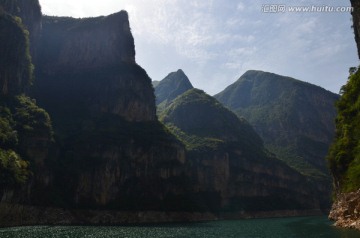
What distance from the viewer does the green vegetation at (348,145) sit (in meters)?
86.8

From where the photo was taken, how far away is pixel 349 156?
9612 cm

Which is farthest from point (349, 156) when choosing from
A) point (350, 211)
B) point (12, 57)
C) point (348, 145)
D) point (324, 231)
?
point (12, 57)

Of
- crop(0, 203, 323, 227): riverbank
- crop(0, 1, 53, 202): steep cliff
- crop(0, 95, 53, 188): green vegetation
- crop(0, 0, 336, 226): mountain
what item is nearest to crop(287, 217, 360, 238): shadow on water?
crop(0, 203, 323, 227): riverbank

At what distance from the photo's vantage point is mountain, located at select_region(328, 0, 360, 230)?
269 ft

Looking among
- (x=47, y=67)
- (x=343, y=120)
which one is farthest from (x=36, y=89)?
(x=343, y=120)

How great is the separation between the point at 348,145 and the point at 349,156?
8.91 feet

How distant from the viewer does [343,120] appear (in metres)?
→ 106

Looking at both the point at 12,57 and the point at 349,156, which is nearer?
the point at 349,156

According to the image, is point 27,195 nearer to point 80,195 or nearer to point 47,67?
point 80,195

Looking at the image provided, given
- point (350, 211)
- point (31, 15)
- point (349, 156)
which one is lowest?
point (350, 211)

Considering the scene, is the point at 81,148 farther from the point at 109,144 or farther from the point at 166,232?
the point at 166,232

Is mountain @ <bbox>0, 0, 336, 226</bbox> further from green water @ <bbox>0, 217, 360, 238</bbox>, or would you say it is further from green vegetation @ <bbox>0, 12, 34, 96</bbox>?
green water @ <bbox>0, 217, 360, 238</bbox>

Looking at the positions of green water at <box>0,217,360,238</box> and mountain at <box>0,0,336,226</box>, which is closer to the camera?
green water at <box>0,217,360,238</box>

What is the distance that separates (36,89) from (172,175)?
71688mm
